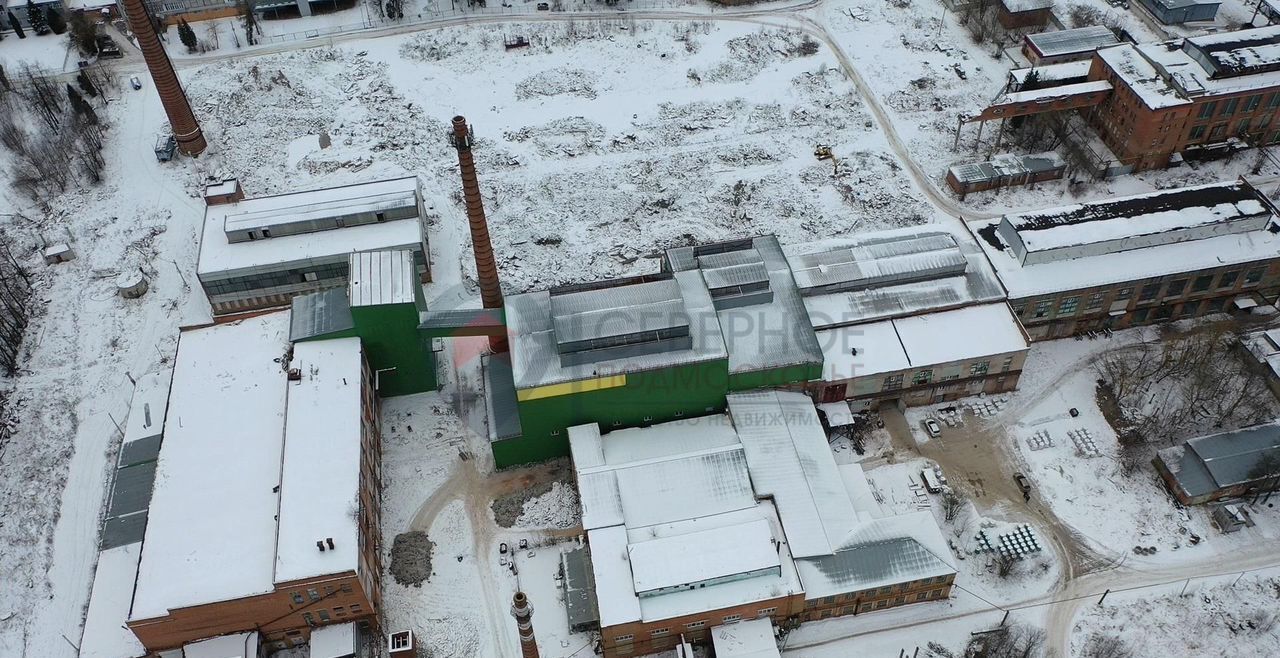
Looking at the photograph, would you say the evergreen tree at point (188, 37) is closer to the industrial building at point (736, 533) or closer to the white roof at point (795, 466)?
the industrial building at point (736, 533)

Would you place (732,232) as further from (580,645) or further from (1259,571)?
(1259,571)

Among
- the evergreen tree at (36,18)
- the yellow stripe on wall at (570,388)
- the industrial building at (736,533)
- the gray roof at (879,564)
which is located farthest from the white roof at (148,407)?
the evergreen tree at (36,18)

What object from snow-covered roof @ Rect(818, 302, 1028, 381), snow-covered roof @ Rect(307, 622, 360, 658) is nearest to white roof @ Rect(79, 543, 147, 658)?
snow-covered roof @ Rect(307, 622, 360, 658)

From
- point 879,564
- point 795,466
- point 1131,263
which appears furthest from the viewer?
point 1131,263

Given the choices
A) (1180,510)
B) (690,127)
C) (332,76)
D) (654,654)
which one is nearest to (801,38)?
(690,127)

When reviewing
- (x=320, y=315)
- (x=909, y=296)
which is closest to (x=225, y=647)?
(x=320, y=315)

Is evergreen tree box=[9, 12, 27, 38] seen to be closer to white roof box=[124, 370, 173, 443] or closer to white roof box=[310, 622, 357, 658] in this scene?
white roof box=[124, 370, 173, 443]

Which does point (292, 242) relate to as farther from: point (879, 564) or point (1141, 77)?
point (1141, 77)
